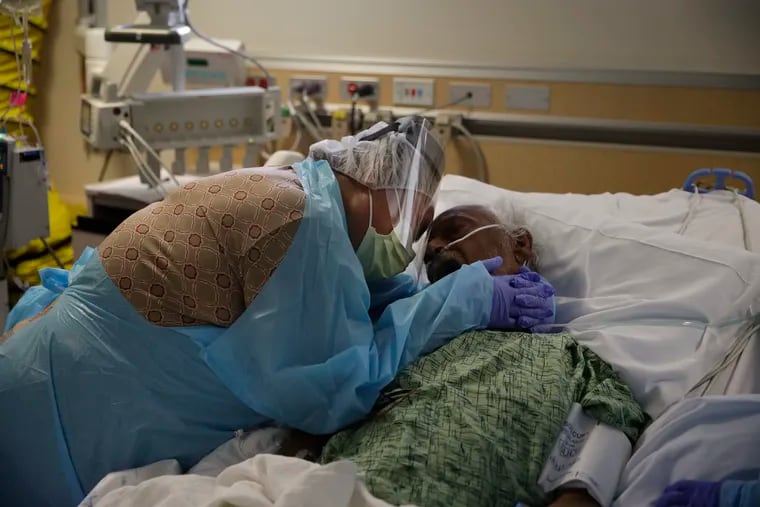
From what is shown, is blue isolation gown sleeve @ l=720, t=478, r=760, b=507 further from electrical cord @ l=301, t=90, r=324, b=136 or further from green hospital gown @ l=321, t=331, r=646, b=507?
electrical cord @ l=301, t=90, r=324, b=136

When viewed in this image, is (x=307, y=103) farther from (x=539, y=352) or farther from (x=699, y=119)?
(x=539, y=352)

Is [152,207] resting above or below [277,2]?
below

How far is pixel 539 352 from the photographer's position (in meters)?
1.51

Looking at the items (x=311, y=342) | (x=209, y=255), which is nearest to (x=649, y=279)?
(x=311, y=342)

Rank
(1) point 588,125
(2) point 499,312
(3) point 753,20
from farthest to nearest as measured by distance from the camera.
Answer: (1) point 588,125 → (3) point 753,20 → (2) point 499,312

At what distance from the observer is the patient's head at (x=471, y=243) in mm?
1808

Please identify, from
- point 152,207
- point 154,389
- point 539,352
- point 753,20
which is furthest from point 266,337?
point 753,20

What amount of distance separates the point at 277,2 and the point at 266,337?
7.45 ft

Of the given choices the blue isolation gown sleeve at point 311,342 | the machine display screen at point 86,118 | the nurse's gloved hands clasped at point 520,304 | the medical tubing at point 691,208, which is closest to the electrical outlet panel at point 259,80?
the machine display screen at point 86,118

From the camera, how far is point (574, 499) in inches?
50.8

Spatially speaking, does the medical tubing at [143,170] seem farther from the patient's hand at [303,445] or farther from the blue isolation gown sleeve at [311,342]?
the patient's hand at [303,445]

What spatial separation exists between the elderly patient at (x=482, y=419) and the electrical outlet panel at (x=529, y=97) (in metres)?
1.58

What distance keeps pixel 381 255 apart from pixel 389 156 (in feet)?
0.60

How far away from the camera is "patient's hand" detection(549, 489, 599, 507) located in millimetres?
1282
